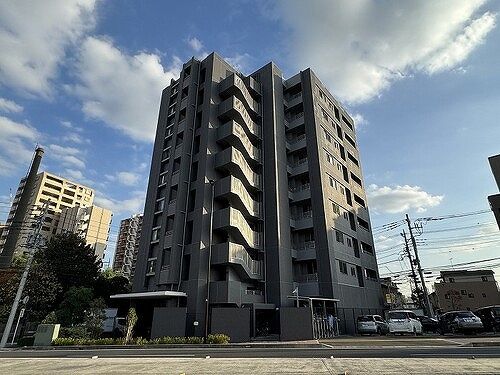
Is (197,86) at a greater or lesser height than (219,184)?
greater

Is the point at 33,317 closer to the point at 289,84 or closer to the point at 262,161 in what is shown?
the point at 262,161

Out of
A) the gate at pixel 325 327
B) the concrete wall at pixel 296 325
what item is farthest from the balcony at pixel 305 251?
the concrete wall at pixel 296 325

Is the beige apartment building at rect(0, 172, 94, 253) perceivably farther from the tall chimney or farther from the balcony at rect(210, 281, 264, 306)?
the balcony at rect(210, 281, 264, 306)

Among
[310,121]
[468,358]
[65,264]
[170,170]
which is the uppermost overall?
[310,121]

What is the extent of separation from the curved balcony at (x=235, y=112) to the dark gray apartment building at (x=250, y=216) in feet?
0.47

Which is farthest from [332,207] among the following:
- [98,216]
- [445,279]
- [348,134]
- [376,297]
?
[98,216]

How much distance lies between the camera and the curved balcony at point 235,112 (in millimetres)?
37250

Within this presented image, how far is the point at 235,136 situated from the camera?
1407 inches

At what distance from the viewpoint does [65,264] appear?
4038 cm

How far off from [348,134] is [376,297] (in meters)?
27.8

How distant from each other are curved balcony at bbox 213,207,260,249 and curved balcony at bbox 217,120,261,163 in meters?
8.95

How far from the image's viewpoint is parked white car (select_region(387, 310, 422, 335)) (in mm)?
25031

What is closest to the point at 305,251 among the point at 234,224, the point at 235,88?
the point at 234,224

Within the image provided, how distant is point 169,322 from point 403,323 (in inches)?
773
